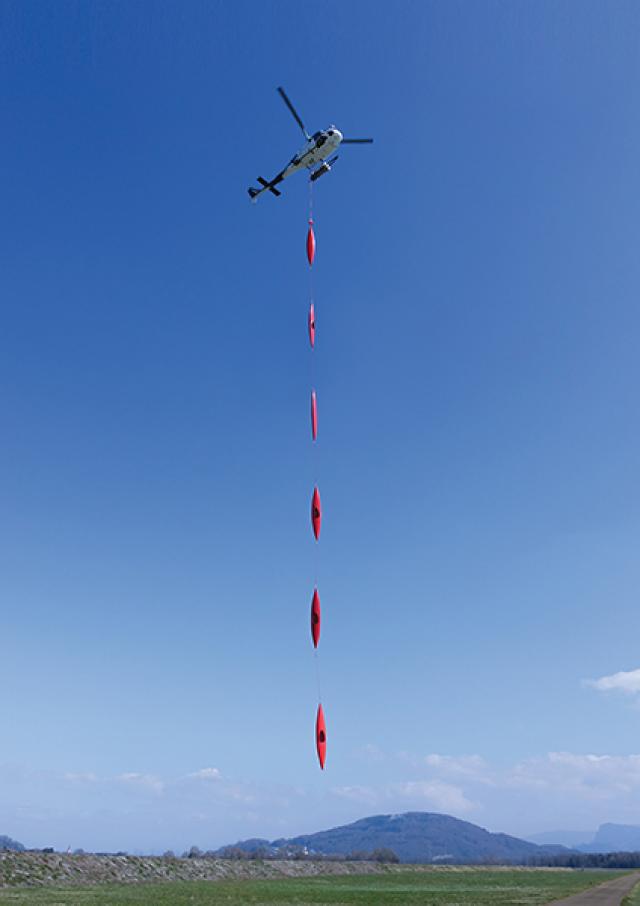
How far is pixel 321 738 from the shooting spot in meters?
14.4

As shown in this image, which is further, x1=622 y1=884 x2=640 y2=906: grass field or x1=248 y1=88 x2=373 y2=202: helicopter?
x1=622 y1=884 x2=640 y2=906: grass field

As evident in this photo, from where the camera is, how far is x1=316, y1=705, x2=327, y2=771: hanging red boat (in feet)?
47.1

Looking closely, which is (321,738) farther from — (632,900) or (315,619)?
(632,900)

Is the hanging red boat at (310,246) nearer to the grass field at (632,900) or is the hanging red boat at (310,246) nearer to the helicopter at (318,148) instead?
the helicopter at (318,148)

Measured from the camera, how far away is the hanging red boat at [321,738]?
47.1 feet

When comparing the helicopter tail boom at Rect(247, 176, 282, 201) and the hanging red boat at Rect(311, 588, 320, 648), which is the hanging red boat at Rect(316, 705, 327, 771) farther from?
the helicopter tail boom at Rect(247, 176, 282, 201)

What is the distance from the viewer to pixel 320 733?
565 inches

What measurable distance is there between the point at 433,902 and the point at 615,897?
16.3 meters

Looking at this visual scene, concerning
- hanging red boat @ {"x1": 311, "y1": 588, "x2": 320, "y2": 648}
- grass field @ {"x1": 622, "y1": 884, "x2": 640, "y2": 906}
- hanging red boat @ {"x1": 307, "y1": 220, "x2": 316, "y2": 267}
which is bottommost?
grass field @ {"x1": 622, "y1": 884, "x2": 640, "y2": 906}

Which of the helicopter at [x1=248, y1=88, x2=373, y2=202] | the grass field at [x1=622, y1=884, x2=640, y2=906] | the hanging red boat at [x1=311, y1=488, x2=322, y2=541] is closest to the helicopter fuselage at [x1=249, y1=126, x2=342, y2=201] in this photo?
the helicopter at [x1=248, y1=88, x2=373, y2=202]

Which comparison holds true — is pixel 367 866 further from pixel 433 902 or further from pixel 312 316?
pixel 312 316

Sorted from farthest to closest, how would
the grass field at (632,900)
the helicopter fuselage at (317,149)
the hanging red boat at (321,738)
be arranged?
the grass field at (632,900), the helicopter fuselage at (317,149), the hanging red boat at (321,738)

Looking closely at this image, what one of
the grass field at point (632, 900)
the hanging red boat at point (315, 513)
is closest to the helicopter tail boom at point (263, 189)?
the hanging red boat at point (315, 513)

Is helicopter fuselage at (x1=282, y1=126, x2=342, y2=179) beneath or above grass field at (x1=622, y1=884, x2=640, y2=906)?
above
